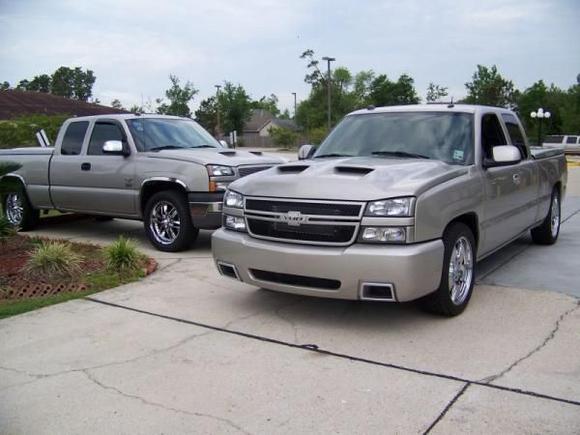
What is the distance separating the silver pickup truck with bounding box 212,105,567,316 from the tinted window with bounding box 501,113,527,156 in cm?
63

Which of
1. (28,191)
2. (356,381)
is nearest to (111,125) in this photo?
(28,191)

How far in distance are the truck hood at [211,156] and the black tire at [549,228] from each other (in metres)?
3.50

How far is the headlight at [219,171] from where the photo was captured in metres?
7.54

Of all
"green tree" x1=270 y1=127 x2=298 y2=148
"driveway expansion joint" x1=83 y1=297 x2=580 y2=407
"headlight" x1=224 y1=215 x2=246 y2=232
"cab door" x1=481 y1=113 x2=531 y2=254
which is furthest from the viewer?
"green tree" x1=270 y1=127 x2=298 y2=148

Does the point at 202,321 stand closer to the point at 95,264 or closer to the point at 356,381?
the point at 356,381

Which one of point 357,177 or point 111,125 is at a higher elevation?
point 111,125

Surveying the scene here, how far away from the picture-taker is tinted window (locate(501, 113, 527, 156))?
22.3ft

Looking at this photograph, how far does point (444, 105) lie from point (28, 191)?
6742 millimetres

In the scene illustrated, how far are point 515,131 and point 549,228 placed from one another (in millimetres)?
1689

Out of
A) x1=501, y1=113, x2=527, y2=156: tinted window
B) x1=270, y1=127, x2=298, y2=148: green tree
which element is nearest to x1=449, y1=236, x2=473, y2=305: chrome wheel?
x1=501, y1=113, x2=527, y2=156: tinted window

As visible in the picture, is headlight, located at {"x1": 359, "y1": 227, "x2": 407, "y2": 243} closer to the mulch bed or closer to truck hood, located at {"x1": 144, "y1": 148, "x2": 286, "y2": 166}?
the mulch bed

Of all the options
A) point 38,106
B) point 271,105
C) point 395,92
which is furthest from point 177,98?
point 271,105

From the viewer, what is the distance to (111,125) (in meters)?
8.73

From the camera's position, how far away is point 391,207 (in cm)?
440
